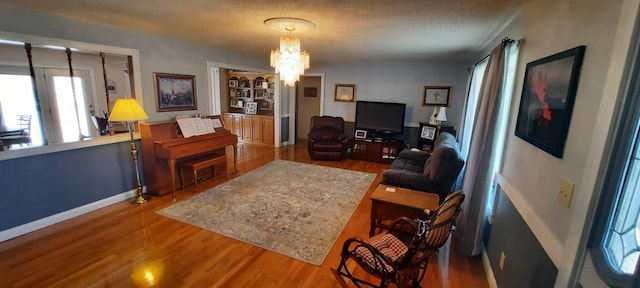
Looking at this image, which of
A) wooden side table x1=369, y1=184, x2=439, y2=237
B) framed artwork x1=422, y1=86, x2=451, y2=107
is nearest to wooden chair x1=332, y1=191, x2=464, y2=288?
wooden side table x1=369, y1=184, x2=439, y2=237

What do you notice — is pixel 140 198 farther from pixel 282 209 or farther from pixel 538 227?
pixel 538 227

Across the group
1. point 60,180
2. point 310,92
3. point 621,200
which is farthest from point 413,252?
point 310,92

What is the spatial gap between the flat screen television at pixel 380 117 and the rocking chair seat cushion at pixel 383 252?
394 centimetres

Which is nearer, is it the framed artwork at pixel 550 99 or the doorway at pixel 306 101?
the framed artwork at pixel 550 99

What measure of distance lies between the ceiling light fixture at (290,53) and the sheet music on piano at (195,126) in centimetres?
176

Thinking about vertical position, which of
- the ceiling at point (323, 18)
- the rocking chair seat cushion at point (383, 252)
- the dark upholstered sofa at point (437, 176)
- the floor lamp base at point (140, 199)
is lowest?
the floor lamp base at point (140, 199)

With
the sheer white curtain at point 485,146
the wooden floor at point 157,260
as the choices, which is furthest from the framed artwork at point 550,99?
the wooden floor at point 157,260

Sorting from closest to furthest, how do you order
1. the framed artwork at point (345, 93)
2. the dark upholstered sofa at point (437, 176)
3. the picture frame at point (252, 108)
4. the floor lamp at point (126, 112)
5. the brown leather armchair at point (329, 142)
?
the dark upholstered sofa at point (437, 176)
the floor lamp at point (126, 112)
the brown leather armchair at point (329, 142)
the framed artwork at point (345, 93)
the picture frame at point (252, 108)

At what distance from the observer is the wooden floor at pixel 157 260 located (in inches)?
80.4

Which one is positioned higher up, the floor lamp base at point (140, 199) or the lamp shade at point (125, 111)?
the lamp shade at point (125, 111)

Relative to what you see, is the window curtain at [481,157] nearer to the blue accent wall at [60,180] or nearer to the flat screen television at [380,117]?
the flat screen television at [380,117]

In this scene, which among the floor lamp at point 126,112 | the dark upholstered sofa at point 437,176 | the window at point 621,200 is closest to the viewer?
the window at point 621,200

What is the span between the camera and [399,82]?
5.78 meters

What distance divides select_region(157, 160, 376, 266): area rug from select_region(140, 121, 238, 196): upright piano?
52 centimetres
